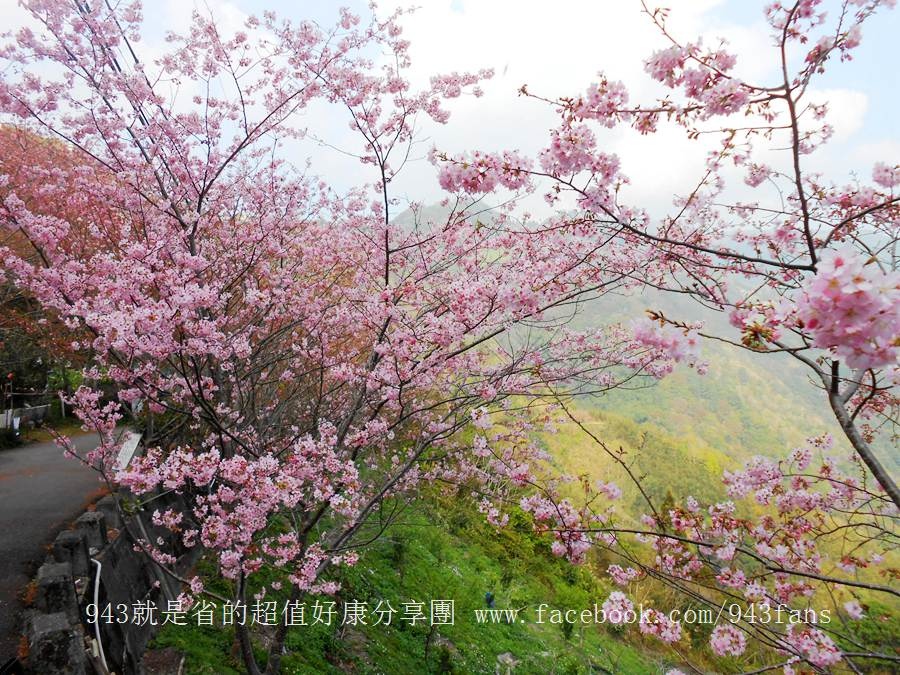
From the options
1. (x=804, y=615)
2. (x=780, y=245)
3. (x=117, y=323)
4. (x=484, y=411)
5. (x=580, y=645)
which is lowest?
(x=580, y=645)

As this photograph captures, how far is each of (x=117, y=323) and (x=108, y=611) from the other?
3233 millimetres

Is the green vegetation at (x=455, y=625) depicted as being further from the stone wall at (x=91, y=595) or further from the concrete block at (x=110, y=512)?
the concrete block at (x=110, y=512)

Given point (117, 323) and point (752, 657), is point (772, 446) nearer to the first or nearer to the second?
point (752, 657)

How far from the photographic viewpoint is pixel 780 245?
3.77 meters

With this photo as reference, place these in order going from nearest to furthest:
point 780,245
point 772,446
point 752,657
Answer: point 780,245, point 752,657, point 772,446

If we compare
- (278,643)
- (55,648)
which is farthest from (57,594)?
(278,643)

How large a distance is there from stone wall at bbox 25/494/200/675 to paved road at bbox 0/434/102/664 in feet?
2.32

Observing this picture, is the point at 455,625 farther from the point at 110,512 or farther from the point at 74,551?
the point at 74,551

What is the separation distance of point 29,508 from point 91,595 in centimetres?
522

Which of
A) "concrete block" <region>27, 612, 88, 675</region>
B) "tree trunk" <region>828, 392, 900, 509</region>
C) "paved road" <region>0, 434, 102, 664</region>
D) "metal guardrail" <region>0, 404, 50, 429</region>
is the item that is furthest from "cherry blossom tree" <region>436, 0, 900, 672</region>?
"metal guardrail" <region>0, 404, 50, 429</region>

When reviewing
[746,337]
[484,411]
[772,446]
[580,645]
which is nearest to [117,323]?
[484,411]

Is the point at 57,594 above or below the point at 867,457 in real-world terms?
below

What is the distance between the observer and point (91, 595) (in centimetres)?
445

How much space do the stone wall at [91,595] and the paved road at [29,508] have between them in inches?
27.8
